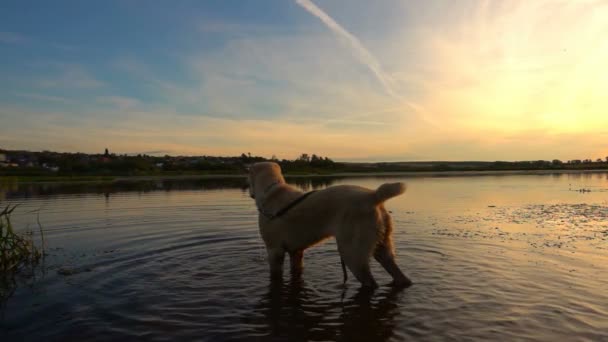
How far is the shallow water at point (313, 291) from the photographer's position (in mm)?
5617

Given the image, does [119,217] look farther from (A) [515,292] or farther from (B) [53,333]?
(A) [515,292]

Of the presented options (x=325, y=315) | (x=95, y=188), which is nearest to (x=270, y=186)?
(x=325, y=315)

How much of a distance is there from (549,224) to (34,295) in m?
14.3

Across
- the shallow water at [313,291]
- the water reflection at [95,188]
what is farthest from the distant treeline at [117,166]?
the shallow water at [313,291]

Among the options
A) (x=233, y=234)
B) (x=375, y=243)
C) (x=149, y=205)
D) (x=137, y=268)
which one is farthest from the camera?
(x=149, y=205)

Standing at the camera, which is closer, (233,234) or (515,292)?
(515,292)

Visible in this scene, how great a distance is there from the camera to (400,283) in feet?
24.0

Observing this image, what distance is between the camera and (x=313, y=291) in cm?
732

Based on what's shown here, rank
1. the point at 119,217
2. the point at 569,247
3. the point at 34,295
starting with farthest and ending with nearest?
1. the point at 119,217
2. the point at 569,247
3. the point at 34,295

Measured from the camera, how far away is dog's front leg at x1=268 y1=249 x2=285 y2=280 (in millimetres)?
7684

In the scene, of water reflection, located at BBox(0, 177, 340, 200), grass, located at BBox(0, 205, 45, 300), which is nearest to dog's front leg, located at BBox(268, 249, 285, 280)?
grass, located at BBox(0, 205, 45, 300)

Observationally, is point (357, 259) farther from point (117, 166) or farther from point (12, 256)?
point (117, 166)

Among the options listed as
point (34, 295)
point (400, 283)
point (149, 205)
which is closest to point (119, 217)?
point (149, 205)

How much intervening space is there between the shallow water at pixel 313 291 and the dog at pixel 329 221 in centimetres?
47
